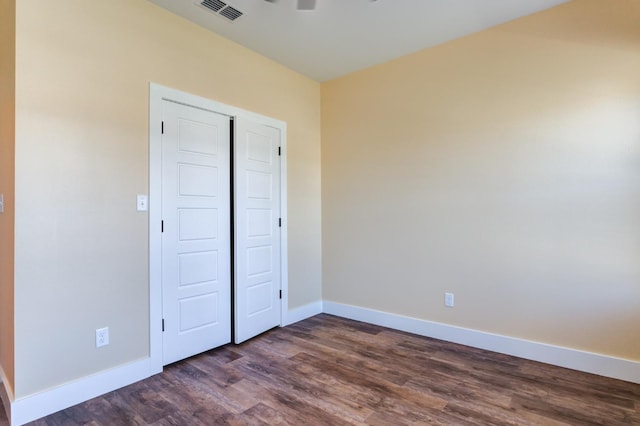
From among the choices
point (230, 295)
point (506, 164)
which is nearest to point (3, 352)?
point (230, 295)

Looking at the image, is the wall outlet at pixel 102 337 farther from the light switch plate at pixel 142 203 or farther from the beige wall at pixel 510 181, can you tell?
the beige wall at pixel 510 181

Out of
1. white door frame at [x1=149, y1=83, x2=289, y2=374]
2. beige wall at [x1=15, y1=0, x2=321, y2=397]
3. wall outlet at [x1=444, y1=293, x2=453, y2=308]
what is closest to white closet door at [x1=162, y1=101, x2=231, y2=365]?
white door frame at [x1=149, y1=83, x2=289, y2=374]

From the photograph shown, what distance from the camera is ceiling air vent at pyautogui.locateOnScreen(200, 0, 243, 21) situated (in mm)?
2492

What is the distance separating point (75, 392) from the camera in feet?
6.93

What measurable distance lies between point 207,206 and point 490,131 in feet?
8.53

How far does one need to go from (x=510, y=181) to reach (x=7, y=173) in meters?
3.71

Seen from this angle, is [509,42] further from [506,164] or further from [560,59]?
[506,164]

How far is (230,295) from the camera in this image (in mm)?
3127

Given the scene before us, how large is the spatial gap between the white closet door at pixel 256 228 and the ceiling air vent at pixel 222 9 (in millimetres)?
853

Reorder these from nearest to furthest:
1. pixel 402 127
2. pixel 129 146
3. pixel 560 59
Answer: pixel 129 146 → pixel 560 59 → pixel 402 127

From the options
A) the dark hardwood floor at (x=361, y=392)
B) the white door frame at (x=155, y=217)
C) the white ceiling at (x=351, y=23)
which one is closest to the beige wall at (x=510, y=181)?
the white ceiling at (x=351, y=23)

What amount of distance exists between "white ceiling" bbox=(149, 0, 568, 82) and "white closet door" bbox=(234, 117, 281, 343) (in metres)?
0.79

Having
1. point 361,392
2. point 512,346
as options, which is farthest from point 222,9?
point 512,346

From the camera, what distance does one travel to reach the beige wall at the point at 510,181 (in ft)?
7.91
